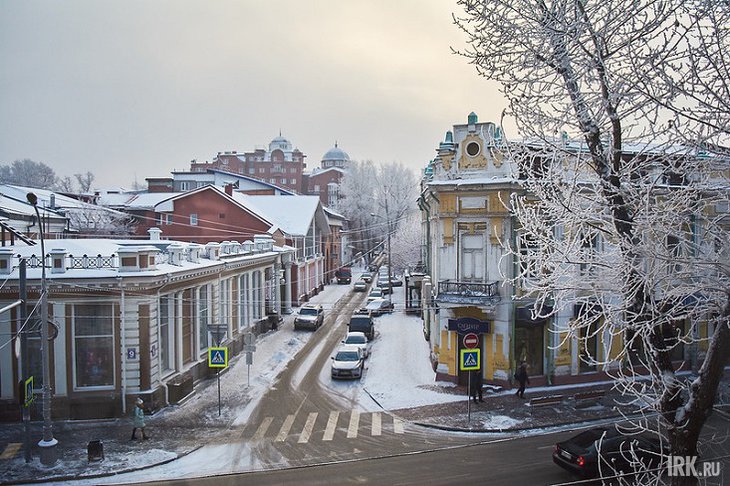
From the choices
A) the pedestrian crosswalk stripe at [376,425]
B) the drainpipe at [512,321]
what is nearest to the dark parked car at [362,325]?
the drainpipe at [512,321]

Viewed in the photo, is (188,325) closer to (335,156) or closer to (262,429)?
(262,429)

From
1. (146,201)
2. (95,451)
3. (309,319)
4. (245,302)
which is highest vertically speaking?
(146,201)

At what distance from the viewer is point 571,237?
5645mm

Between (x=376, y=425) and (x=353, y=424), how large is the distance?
790mm

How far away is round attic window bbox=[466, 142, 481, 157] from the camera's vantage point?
71.8ft

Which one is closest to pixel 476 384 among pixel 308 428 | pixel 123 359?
pixel 308 428

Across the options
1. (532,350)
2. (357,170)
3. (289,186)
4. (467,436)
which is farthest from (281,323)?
(289,186)

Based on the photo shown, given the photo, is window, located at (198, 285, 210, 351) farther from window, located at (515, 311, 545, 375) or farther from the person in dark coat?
window, located at (515, 311, 545, 375)

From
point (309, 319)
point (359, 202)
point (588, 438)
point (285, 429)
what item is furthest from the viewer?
point (359, 202)

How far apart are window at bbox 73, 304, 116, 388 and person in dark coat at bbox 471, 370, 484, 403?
13118mm

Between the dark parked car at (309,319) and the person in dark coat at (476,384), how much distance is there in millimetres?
15550

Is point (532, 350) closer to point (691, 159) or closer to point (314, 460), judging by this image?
point (314, 460)

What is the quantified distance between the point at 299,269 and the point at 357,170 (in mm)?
51943

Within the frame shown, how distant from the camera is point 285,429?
18.4 metres
